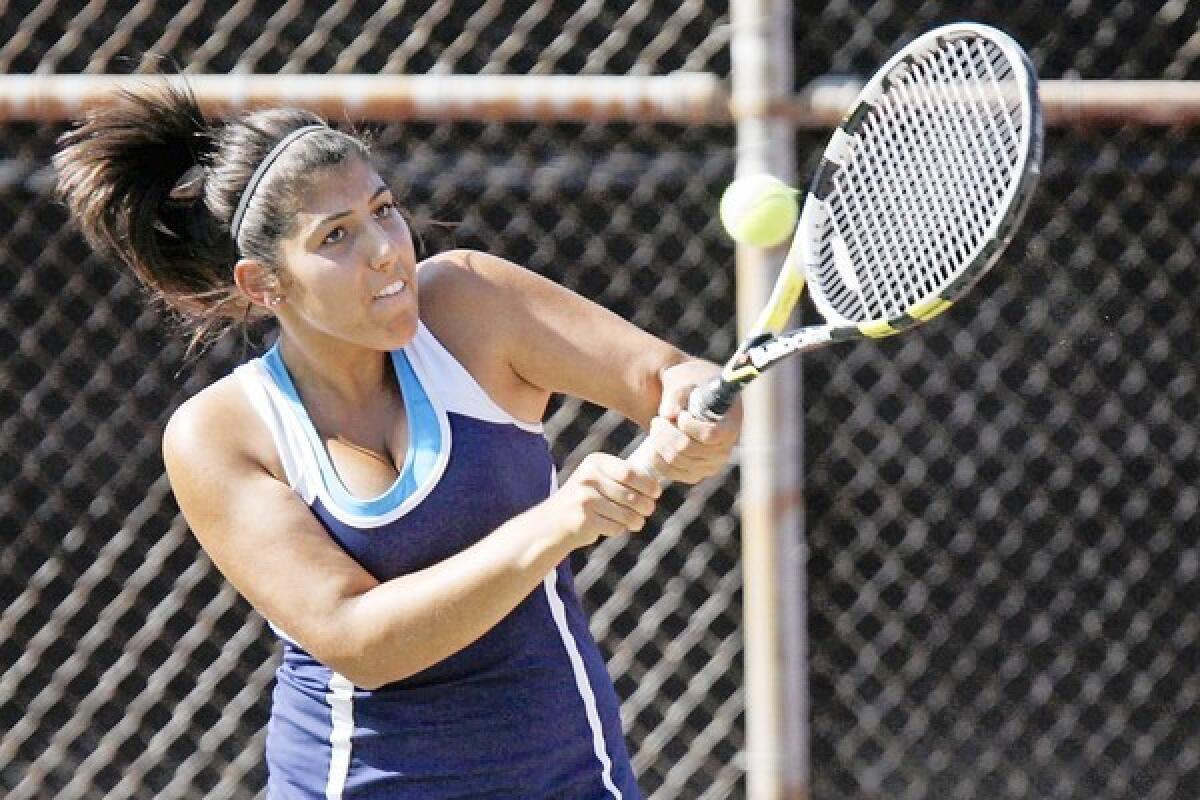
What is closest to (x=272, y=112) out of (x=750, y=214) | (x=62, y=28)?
(x=750, y=214)

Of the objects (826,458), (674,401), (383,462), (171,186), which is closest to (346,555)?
(383,462)

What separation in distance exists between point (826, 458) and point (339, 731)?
1.59 metres

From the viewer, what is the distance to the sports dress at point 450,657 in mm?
2225

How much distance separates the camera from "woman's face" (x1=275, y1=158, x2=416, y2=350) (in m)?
2.18

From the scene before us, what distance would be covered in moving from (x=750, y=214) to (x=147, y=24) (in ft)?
6.57

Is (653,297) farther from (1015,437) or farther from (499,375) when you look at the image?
(499,375)

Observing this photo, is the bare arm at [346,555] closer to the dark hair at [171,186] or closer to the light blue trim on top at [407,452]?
the light blue trim on top at [407,452]

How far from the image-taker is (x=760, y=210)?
7.09 feet

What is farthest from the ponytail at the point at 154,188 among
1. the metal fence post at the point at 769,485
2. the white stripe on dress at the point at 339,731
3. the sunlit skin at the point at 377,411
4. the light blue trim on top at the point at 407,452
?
the metal fence post at the point at 769,485

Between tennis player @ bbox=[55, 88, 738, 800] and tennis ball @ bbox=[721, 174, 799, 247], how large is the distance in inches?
6.7

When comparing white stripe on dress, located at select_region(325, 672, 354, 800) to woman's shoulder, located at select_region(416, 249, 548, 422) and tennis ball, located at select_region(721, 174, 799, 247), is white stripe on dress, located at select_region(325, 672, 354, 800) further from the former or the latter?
tennis ball, located at select_region(721, 174, 799, 247)

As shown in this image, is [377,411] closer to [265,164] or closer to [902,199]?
[265,164]

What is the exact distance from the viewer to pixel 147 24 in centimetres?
380

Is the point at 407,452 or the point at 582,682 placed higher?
the point at 407,452
